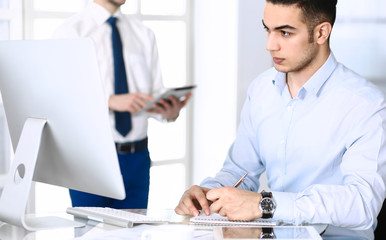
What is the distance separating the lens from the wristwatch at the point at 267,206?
1.75 m

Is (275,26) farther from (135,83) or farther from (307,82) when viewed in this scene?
(135,83)

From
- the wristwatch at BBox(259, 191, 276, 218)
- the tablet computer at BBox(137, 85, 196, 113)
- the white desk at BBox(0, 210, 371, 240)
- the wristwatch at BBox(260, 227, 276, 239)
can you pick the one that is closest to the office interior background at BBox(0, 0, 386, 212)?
the tablet computer at BBox(137, 85, 196, 113)

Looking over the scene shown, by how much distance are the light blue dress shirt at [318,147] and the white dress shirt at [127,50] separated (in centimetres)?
103

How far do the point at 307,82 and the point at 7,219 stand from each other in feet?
3.31

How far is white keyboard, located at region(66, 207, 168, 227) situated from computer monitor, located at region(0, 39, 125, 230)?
8 centimetres

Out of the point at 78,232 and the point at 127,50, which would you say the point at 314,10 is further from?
the point at 127,50

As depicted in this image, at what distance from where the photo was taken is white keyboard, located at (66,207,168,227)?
68.6 inches

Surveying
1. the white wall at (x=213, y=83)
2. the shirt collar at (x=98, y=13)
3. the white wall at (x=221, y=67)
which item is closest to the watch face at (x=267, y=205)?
the shirt collar at (x=98, y=13)

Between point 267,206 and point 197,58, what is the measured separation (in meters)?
2.72

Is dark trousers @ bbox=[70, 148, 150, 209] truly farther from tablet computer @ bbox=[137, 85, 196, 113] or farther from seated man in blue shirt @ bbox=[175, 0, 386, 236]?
seated man in blue shirt @ bbox=[175, 0, 386, 236]

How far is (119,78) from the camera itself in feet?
11.2

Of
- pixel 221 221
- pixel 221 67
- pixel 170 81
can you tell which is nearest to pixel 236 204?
pixel 221 221

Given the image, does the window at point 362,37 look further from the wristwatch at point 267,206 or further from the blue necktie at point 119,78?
the wristwatch at point 267,206

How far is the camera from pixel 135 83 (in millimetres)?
3512
